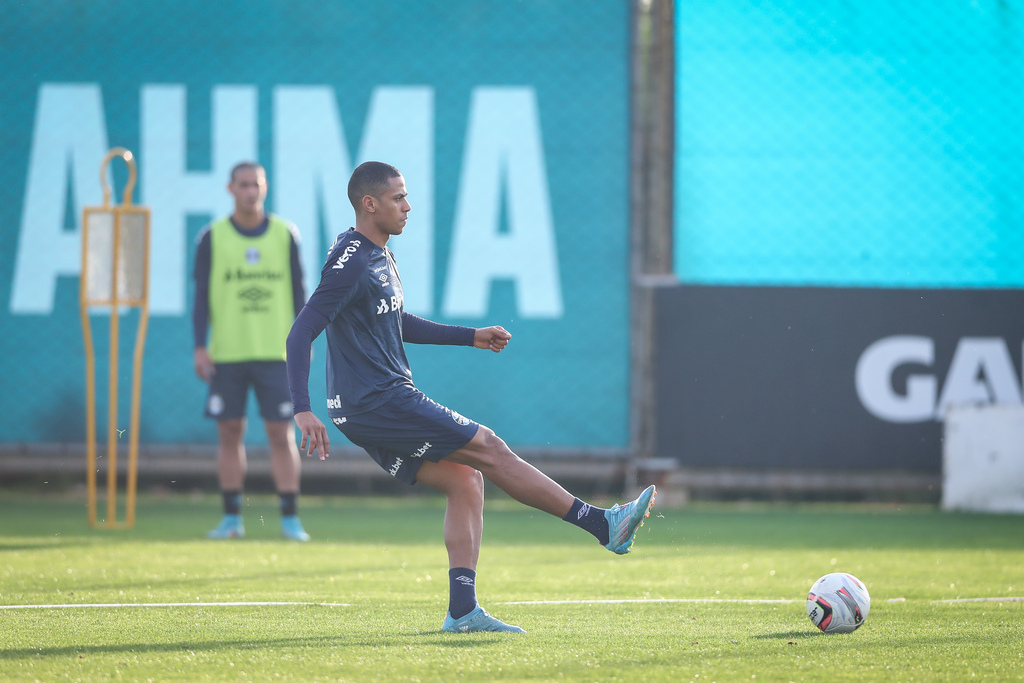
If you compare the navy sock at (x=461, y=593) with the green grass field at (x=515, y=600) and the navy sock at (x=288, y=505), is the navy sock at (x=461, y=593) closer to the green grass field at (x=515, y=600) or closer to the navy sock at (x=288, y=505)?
the green grass field at (x=515, y=600)

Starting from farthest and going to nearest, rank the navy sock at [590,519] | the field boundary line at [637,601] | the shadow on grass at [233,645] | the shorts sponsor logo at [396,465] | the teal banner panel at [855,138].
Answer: the teal banner panel at [855,138] < the field boundary line at [637,601] < the shorts sponsor logo at [396,465] < the navy sock at [590,519] < the shadow on grass at [233,645]

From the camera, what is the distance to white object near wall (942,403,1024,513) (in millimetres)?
8727

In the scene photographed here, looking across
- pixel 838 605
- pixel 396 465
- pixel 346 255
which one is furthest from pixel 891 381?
pixel 346 255

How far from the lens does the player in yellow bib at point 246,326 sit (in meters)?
7.46

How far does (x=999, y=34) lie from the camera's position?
9.52 meters

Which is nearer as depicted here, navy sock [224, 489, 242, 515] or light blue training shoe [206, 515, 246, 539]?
light blue training shoe [206, 515, 246, 539]

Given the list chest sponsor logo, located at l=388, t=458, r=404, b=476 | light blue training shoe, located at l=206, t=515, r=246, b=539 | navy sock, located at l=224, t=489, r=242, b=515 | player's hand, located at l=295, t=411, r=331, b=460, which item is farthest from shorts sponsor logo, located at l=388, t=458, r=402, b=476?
navy sock, located at l=224, t=489, r=242, b=515

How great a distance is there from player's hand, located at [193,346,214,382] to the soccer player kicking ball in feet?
11.3

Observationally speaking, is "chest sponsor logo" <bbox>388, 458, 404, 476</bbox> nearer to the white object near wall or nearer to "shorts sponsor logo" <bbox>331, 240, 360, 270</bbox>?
"shorts sponsor logo" <bbox>331, 240, 360, 270</bbox>

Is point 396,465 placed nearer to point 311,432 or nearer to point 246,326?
point 311,432

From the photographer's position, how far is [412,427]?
4.12 m

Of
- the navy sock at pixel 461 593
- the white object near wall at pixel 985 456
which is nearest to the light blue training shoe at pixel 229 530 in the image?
the navy sock at pixel 461 593

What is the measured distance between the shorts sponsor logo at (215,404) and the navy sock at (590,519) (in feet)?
12.7

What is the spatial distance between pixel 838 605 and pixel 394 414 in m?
1.68
